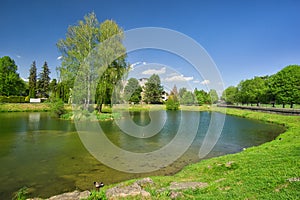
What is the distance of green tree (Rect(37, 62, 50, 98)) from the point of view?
2721 inches

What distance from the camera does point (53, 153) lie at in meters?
11.6

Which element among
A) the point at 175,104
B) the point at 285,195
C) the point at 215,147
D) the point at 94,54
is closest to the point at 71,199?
the point at 285,195

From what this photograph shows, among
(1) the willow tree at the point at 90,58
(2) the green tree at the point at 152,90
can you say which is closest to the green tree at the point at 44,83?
(2) the green tree at the point at 152,90

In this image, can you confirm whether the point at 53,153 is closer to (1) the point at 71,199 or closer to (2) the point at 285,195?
(1) the point at 71,199

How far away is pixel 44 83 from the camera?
69.5m

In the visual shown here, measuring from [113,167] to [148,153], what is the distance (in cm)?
332

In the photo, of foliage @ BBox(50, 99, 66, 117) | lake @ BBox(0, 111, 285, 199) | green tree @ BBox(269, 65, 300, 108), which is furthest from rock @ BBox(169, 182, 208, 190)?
green tree @ BBox(269, 65, 300, 108)

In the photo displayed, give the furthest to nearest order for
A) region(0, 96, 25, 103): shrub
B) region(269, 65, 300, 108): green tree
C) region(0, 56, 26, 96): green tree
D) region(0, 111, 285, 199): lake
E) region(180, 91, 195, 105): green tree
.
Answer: region(180, 91, 195, 105): green tree
region(0, 56, 26, 96): green tree
region(0, 96, 25, 103): shrub
region(269, 65, 300, 108): green tree
region(0, 111, 285, 199): lake

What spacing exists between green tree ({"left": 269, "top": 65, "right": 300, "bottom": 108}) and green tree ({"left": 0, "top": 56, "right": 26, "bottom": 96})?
2637 inches

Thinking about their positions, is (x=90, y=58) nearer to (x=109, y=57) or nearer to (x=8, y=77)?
(x=109, y=57)

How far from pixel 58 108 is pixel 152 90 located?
150 feet

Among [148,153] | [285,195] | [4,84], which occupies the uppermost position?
[4,84]

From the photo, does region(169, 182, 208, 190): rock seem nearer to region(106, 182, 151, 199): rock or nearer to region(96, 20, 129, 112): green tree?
region(106, 182, 151, 199): rock

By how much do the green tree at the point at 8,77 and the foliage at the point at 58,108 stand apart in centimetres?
2923
